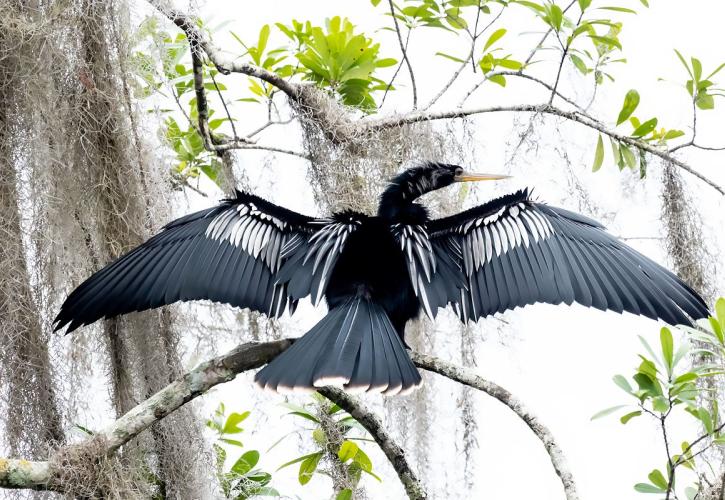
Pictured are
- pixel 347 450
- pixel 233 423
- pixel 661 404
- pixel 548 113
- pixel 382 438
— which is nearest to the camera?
pixel 661 404

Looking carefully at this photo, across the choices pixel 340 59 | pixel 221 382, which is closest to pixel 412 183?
pixel 340 59

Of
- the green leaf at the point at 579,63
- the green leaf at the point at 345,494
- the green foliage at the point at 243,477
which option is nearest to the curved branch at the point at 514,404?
the green leaf at the point at 345,494

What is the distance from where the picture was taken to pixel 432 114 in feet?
8.83

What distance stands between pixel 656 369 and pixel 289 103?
1246 mm

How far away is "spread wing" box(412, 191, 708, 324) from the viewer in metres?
2.47

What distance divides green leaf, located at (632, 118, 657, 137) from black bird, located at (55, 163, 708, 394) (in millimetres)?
265

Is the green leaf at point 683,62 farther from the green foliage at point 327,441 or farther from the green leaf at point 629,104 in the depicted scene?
the green foliage at point 327,441

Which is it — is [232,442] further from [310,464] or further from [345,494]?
[345,494]

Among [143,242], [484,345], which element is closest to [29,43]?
[143,242]

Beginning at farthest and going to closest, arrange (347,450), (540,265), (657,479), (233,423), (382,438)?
(233,423)
(540,265)
(347,450)
(382,438)
(657,479)

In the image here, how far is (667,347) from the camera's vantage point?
199cm

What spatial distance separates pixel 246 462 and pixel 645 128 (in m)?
1.41

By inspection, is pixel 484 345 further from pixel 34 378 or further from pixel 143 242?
pixel 34 378

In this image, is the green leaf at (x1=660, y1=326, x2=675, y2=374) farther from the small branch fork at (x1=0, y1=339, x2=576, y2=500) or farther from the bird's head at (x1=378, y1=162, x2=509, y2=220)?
the bird's head at (x1=378, y1=162, x2=509, y2=220)
